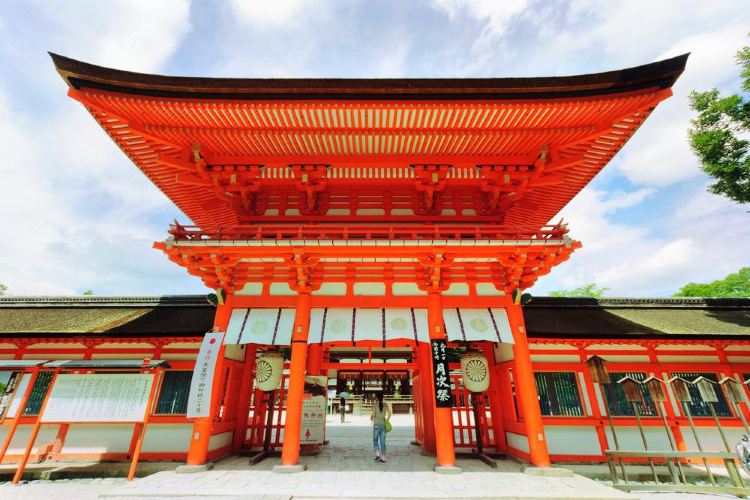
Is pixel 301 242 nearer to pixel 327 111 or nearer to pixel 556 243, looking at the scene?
pixel 327 111

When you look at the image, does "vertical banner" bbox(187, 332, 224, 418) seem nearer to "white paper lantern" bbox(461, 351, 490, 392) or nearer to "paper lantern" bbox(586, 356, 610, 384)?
"white paper lantern" bbox(461, 351, 490, 392)

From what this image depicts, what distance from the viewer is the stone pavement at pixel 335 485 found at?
20.3ft

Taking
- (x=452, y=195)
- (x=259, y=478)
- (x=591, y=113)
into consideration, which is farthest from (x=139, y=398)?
(x=591, y=113)

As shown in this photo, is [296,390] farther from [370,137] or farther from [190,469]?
[370,137]

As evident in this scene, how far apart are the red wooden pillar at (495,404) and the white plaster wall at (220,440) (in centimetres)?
849

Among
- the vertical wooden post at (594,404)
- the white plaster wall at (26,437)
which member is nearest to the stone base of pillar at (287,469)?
the white plaster wall at (26,437)

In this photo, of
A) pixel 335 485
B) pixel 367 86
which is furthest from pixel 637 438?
pixel 367 86

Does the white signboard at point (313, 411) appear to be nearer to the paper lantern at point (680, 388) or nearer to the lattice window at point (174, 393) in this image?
the lattice window at point (174, 393)

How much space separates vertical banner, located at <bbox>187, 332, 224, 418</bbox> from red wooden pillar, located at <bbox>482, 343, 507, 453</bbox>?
→ 8496 millimetres

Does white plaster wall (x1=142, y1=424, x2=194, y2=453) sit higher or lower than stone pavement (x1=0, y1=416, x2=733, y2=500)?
higher

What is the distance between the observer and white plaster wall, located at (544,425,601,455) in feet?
31.3

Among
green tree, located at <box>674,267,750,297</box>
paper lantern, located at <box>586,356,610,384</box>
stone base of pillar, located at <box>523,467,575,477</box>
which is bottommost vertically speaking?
stone base of pillar, located at <box>523,467,575,477</box>

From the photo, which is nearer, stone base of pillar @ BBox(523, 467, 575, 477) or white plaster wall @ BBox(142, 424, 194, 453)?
stone base of pillar @ BBox(523, 467, 575, 477)

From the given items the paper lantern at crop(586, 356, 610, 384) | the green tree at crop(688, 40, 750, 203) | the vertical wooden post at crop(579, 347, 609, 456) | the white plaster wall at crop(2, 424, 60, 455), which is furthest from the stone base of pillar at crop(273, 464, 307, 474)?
the green tree at crop(688, 40, 750, 203)
